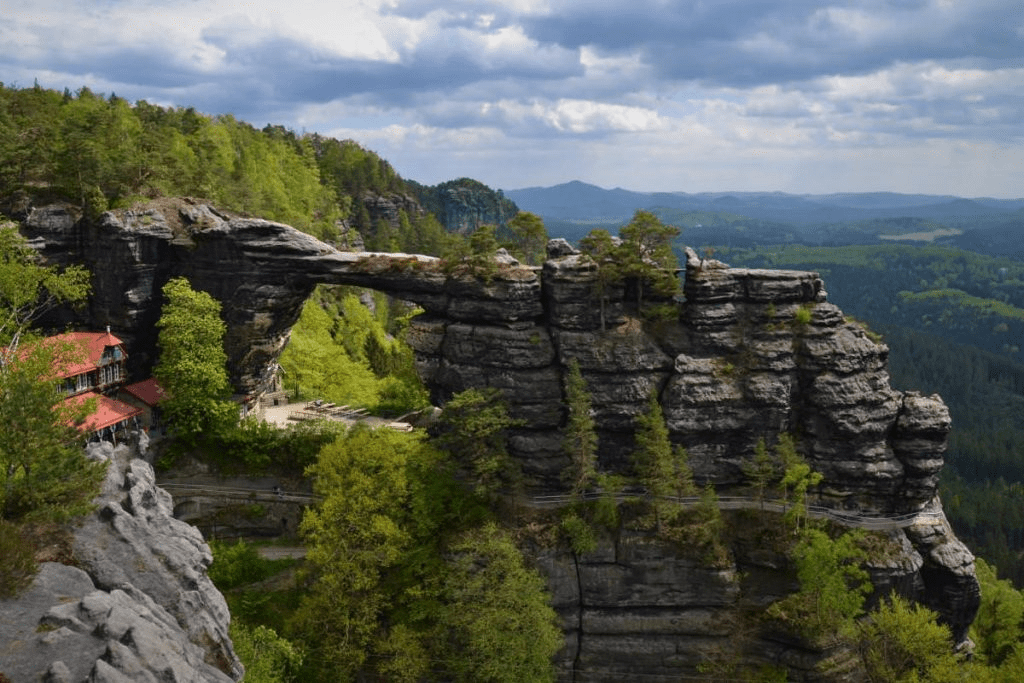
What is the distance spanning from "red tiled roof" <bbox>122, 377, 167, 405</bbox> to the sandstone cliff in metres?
5.10

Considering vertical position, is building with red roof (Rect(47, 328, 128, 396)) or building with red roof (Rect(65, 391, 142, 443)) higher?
building with red roof (Rect(47, 328, 128, 396))

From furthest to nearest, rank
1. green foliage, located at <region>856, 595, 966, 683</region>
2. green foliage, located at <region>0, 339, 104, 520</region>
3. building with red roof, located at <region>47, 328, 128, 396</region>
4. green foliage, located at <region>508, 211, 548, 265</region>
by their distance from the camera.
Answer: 1. green foliage, located at <region>508, 211, 548, 265</region>
2. building with red roof, located at <region>47, 328, 128, 396</region>
3. green foliage, located at <region>856, 595, 966, 683</region>
4. green foliage, located at <region>0, 339, 104, 520</region>

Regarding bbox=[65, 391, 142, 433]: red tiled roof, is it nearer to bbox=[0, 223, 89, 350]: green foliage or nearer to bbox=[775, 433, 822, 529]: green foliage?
bbox=[0, 223, 89, 350]: green foliage

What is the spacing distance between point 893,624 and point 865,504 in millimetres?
8857

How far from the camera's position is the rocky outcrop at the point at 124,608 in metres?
21.6

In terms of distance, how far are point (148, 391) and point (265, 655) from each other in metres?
22.9

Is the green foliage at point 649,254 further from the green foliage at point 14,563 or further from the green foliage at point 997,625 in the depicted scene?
the green foliage at point 997,625

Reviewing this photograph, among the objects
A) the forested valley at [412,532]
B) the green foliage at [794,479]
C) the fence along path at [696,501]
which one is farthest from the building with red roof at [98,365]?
the green foliage at [794,479]

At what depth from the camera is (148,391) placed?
5034 centimetres

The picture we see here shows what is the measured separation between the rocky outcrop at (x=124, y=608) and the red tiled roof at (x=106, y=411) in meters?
12.5

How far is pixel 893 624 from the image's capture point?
40.7 m

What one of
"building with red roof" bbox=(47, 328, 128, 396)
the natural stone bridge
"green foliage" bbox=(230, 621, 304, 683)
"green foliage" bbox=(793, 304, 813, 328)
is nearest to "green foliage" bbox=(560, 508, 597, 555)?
the natural stone bridge

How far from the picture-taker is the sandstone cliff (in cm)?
4638

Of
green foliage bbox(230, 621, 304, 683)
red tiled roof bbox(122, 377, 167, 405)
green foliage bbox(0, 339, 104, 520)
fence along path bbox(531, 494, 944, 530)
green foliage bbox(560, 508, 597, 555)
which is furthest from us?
red tiled roof bbox(122, 377, 167, 405)
